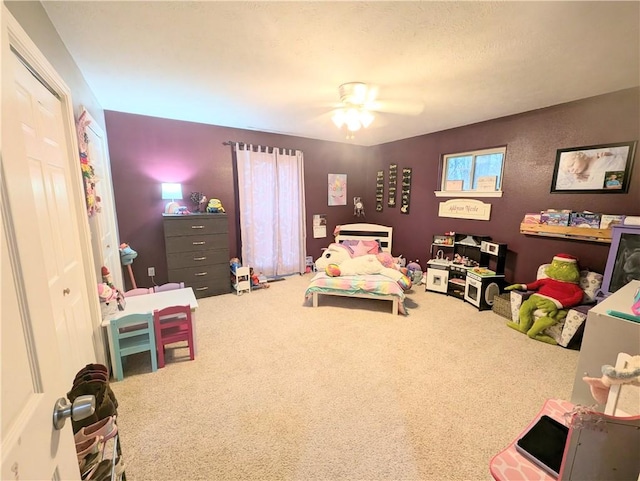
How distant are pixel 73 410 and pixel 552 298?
142 inches

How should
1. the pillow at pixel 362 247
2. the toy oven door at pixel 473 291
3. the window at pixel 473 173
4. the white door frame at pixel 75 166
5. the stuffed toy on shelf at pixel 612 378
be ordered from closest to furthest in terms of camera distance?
1. the stuffed toy on shelf at pixel 612 378
2. the white door frame at pixel 75 166
3. the toy oven door at pixel 473 291
4. the window at pixel 473 173
5. the pillow at pixel 362 247

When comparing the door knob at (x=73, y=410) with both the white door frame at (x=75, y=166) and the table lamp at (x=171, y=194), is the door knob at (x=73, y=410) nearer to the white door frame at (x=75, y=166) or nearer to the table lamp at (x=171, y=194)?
the white door frame at (x=75, y=166)

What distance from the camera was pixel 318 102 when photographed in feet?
9.59

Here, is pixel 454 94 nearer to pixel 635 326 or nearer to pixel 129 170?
pixel 635 326

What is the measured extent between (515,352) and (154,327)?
10.6 feet

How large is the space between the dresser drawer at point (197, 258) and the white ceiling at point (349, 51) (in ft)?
6.11

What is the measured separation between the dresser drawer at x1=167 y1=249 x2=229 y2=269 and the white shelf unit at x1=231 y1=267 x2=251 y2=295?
225 mm

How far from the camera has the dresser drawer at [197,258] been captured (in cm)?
356

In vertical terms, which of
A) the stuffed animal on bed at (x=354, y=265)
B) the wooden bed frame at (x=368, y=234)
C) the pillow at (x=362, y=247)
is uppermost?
the wooden bed frame at (x=368, y=234)

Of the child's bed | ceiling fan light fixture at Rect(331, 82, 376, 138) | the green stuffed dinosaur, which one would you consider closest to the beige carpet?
the green stuffed dinosaur

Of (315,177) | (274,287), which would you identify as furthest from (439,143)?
(274,287)

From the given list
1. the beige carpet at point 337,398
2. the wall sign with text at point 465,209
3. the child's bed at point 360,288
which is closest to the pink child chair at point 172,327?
the beige carpet at point 337,398

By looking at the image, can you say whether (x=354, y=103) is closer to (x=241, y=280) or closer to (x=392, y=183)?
(x=392, y=183)

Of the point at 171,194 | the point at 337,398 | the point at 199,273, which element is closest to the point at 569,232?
the point at 337,398
